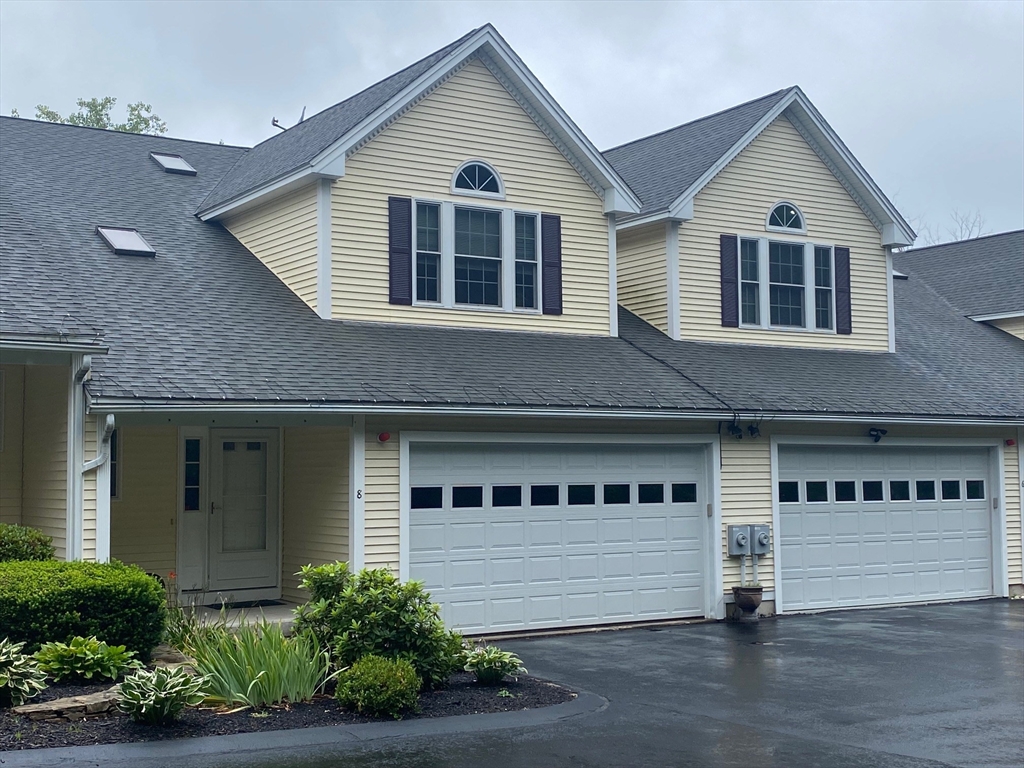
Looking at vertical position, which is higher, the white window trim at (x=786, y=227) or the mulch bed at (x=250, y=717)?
the white window trim at (x=786, y=227)

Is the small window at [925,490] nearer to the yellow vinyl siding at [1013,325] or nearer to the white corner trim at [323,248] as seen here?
the yellow vinyl siding at [1013,325]

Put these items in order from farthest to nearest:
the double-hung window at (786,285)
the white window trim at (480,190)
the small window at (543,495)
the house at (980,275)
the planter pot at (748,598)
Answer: the house at (980,275)
the double-hung window at (786,285)
the white window trim at (480,190)
the planter pot at (748,598)
the small window at (543,495)

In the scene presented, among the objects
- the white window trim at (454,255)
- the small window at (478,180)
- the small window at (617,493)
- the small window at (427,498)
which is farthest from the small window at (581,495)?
the small window at (478,180)

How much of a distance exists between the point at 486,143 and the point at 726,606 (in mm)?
7388

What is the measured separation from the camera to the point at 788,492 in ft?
60.0

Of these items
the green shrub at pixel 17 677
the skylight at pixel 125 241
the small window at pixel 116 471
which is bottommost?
the green shrub at pixel 17 677

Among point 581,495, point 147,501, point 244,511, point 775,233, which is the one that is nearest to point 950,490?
point 775,233

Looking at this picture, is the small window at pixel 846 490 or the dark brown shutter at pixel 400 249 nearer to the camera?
the dark brown shutter at pixel 400 249

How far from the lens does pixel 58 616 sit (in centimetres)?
1061

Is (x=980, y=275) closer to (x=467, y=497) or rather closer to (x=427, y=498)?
(x=467, y=497)

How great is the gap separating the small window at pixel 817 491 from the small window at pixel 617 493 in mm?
3214

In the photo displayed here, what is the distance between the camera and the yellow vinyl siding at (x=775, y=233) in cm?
1955

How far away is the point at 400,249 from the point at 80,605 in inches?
298

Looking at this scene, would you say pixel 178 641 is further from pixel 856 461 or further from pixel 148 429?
pixel 856 461
